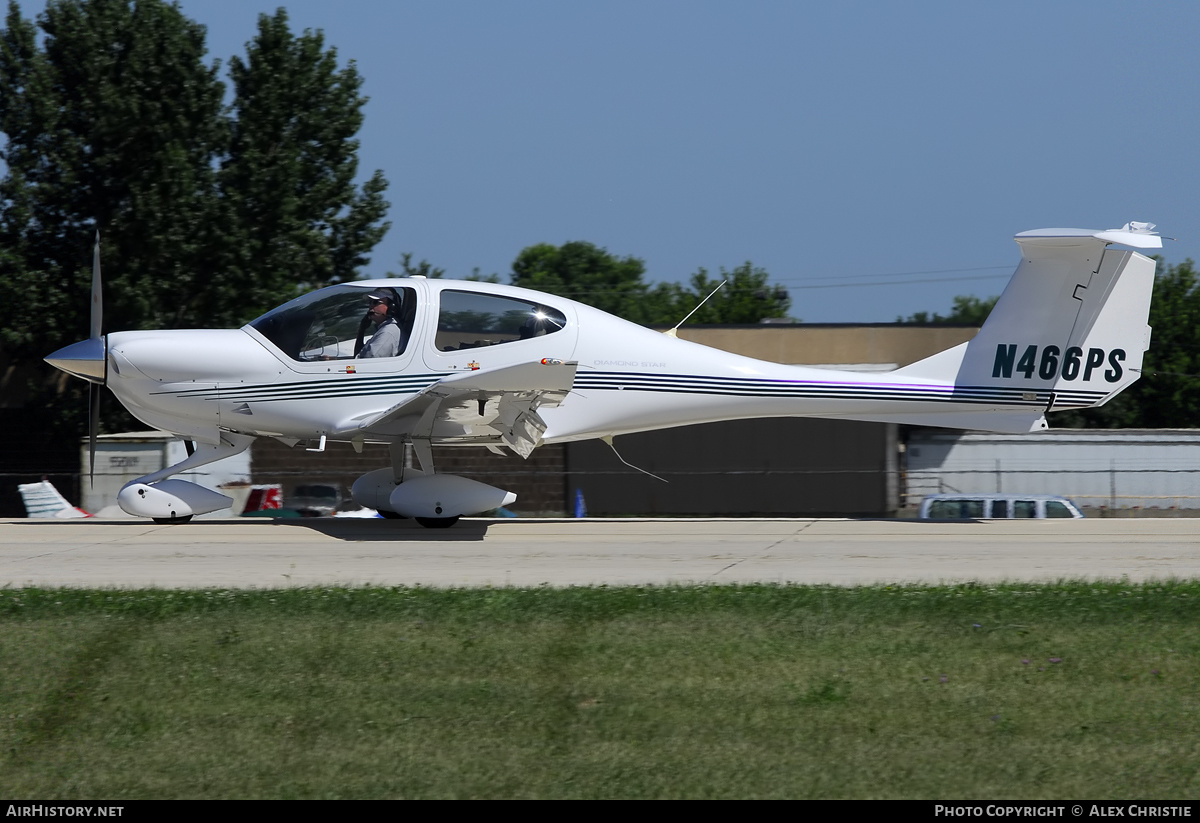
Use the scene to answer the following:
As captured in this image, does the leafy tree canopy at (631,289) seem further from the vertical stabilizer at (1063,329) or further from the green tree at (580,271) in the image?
the vertical stabilizer at (1063,329)

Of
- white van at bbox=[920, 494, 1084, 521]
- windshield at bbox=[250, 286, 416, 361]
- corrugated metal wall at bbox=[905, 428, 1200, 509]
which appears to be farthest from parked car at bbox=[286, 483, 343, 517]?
corrugated metal wall at bbox=[905, 428, 1200, 509]

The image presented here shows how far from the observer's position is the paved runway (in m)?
8.57

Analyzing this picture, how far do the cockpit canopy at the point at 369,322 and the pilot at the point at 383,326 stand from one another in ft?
0.09

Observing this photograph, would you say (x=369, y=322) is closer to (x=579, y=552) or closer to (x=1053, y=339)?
(x=579, y=552)

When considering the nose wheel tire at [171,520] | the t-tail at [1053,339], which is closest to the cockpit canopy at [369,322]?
the nose wheel tire at [171,520]

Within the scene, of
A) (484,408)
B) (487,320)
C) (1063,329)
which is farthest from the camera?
(1063,329)

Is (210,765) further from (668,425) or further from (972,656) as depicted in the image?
(668,425)

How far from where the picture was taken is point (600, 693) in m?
5.88

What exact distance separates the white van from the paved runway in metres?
4.42

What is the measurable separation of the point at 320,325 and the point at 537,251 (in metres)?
85.5

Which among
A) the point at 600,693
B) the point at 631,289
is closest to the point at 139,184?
the point at 600,693

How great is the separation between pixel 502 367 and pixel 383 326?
1.40 metres

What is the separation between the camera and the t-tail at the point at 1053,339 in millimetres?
11719

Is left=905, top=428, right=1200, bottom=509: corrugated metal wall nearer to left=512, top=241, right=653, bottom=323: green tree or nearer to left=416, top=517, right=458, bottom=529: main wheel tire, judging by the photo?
left=416, top=517, right=458, bottom=529: main wheel tire
